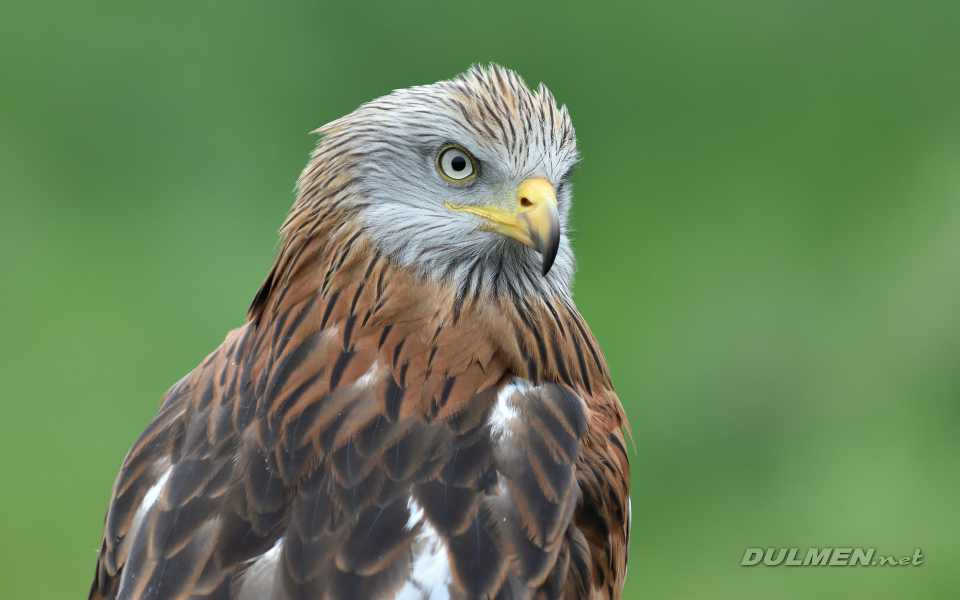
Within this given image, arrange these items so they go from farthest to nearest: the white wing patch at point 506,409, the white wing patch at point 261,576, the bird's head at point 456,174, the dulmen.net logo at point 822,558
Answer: the dulmen.net logo at point 822,558 → the bird's head at point 456,174 → the white wing patch at point 506,409 → the white wing patch at point 261,576

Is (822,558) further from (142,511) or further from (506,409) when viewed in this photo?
(142,511)

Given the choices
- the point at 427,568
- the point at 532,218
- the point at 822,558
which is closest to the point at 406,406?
the point at 427,568

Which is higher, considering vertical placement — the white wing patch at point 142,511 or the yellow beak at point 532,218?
the yellow beak at point 532,218

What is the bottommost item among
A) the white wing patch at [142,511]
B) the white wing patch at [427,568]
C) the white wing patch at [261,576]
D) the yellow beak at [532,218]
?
the white wing patch at [142,511]

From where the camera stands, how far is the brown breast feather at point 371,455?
1.49 meters

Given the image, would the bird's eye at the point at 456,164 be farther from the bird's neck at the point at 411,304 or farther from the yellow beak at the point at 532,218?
the bird's neck at the point at 411,304

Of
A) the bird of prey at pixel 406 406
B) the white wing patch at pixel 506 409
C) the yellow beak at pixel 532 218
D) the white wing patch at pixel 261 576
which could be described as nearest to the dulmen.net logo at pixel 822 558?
the bird of prey at pixel 406 406

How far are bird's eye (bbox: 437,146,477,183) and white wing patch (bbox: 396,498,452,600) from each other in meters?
0.58

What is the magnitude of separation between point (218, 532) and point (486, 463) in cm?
42

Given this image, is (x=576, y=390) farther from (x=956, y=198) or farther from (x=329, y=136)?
(x=956, y=198)

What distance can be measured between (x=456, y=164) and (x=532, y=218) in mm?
177

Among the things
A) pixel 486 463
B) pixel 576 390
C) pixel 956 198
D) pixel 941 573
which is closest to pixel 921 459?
pixel 941 573

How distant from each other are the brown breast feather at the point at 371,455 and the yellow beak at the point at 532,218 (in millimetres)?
145

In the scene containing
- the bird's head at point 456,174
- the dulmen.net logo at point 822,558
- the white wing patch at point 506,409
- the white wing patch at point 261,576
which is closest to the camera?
the white wing patch at point 261,576
